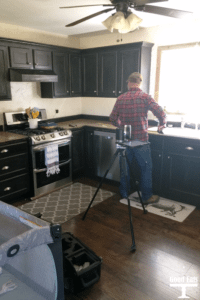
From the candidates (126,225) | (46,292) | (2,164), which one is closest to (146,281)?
(126,225)

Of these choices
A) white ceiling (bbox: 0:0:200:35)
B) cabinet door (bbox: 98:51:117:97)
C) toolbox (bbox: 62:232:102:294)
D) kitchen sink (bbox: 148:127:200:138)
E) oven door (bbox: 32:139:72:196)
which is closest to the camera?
toolbox (bbox: 62:232:102:294)

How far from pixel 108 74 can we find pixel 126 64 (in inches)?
16.2

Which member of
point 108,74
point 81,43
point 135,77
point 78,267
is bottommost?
point 78,267

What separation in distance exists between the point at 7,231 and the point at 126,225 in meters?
1.79

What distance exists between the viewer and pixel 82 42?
16.4ft

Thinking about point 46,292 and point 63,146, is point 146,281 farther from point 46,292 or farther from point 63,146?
point 63,146

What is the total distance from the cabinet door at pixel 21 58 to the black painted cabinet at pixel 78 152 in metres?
1.26

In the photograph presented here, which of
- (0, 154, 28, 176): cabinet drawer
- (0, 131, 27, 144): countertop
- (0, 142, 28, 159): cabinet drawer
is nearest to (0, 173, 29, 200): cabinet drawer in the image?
(0, 154, 28, 176): cabinet drawer

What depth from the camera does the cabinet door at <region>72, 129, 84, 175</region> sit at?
4.26 meters

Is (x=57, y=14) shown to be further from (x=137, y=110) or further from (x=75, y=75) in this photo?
(x=137, y=110)

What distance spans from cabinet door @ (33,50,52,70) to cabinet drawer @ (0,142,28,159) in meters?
1.33

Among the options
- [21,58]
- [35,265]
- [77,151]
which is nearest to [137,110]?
[77,151]

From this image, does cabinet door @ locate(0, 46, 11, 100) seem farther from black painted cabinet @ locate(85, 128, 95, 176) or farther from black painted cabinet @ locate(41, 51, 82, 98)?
black painted cabinet @ locate(85, 128, 95, 176)

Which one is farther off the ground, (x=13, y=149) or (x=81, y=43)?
(x=81, y=43)
